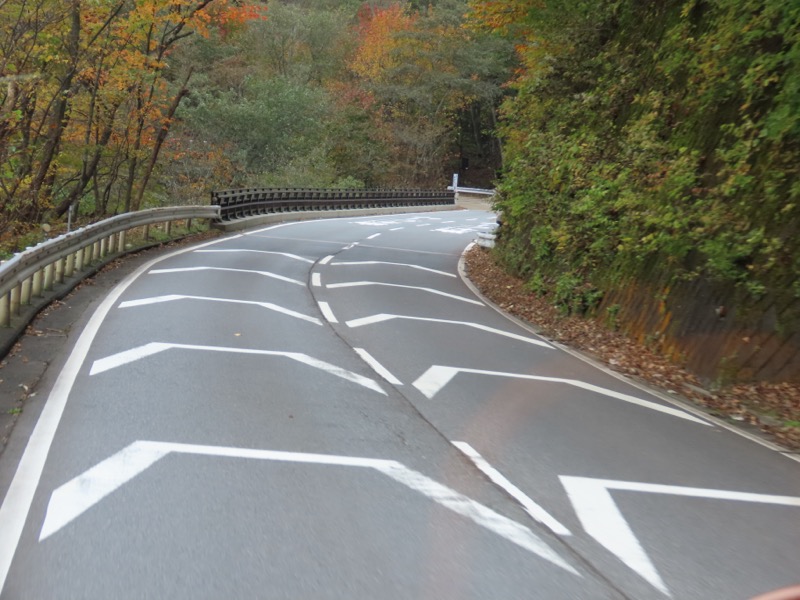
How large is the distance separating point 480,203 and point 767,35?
5033cm

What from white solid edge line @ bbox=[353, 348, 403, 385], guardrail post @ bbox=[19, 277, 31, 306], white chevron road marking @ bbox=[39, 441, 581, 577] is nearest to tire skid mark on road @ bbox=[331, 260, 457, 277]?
guardrail post @ bbox=[19, 277, 31, 306]

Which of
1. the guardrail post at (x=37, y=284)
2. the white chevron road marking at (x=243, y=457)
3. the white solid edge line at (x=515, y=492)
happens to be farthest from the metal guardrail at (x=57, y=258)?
the white solid edge line at (x=515, y=492)

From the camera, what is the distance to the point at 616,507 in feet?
17.6

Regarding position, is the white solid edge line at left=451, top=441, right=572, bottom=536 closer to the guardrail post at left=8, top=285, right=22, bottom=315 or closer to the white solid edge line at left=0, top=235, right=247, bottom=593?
the white solid edge line at left=0, top=235, right=247, bottom=593

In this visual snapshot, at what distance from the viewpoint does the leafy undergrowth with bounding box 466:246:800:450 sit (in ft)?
27.3

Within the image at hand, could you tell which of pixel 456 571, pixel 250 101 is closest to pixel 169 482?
pixel 456 571

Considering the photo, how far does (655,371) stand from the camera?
10344 millimetres

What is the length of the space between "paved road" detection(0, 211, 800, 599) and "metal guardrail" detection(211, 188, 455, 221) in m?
16.7

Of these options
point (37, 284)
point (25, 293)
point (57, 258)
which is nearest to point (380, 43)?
point (57, 258)

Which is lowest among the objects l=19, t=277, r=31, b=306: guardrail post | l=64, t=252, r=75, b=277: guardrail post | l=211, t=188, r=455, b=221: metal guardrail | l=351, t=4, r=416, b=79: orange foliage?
l=211, t=188, r=455, b=221: metal guardrail

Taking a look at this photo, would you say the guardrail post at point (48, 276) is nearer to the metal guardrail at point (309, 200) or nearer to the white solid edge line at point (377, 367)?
the white solid edge line at point (377, 367)

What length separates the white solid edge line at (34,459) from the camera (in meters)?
4.24

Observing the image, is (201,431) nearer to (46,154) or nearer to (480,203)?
(46,154)

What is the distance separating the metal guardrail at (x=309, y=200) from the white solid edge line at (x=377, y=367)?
55.6 feet
